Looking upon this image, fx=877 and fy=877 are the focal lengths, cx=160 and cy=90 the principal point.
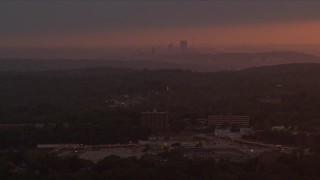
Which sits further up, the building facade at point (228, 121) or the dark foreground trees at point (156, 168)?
the dark foreground trees at point (156, 168)

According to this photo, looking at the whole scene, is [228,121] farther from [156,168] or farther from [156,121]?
[156,168]

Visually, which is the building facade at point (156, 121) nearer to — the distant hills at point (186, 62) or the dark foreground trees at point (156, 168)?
the dark foreground trees at point (156, 168)

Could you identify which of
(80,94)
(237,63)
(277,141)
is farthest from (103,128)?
(237,63)

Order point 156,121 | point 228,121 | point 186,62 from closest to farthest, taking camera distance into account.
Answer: point 156,121 < point 228,121 < point 186,62

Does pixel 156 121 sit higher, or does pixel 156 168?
pixel 156 168

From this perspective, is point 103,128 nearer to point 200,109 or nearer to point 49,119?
point 49,119

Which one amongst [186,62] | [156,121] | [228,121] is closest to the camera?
[156,121]

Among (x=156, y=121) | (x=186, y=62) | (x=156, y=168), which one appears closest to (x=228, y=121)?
(x=156, y=121)

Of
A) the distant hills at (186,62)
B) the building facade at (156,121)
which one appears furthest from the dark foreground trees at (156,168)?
the distant hills at (186,62)

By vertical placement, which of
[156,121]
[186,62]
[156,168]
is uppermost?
[156,168]
